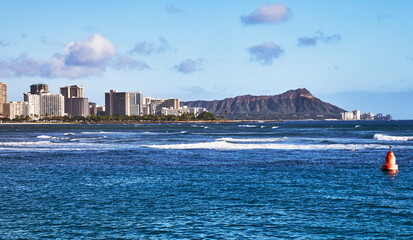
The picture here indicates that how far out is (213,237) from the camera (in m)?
20.9

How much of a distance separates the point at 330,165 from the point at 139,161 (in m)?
18.1

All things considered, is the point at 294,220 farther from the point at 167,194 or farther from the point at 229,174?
the point at 229,174

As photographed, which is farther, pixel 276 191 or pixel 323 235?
pixel 276 191

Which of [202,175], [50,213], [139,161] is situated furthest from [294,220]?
[139,161]

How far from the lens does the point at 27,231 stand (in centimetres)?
2200

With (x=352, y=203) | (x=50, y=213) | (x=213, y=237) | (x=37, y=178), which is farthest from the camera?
(x=37, y=178)

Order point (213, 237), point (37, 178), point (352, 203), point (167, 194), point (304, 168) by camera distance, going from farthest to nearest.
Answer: point (304, 168) → point (37, 178) → point (167, 194) → point (352, 203) → point (213, 237)

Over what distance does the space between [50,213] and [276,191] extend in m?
13.1

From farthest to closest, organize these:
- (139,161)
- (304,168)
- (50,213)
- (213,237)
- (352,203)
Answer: (139,161) < (304,168) < (352,203) < (50,213) < (213,237)

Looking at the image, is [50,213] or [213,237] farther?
[50,213]

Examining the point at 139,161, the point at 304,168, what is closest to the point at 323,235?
the point at 304,168

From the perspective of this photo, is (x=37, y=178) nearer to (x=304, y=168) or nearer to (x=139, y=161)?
(x=139, y=161)

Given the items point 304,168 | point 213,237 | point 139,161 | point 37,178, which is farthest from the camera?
point 139,161

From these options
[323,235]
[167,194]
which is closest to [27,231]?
[167,194]
